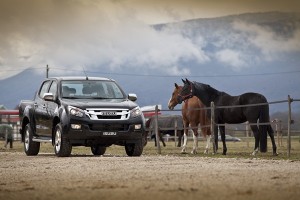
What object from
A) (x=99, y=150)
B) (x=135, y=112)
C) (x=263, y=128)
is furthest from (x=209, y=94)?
(x=135, y=112)

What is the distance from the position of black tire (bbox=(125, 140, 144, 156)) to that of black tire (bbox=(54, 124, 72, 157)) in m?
1.57

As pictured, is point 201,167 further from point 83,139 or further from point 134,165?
point 83,139

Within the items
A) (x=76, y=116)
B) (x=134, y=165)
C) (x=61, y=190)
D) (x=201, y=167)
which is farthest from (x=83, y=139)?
(x=61, y=190)

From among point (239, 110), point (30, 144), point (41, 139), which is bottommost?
point (30, 144)

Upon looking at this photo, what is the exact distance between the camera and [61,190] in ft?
36.8

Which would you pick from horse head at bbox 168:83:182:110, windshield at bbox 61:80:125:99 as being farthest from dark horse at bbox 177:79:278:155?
windshield at bbox 61:80:125:99

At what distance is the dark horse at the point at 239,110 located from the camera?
24.0 metres

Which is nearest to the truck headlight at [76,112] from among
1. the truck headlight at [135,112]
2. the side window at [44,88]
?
the truck headlight at [135,112]

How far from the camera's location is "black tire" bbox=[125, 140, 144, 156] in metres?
21.4

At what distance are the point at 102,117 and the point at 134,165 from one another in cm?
412

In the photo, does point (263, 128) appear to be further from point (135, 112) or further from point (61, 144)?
point (61, 144)

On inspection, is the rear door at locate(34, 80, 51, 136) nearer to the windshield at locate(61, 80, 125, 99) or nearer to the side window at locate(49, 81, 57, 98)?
the side window at locate(49, 81, 57, 98)

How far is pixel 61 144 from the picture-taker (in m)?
21.0

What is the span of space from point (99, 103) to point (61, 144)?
4.51 ft
